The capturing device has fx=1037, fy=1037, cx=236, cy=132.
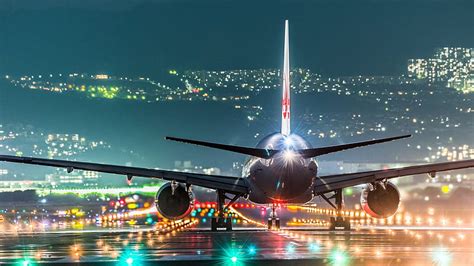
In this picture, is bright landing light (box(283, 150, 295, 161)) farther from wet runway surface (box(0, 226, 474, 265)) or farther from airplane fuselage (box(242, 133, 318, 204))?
wet runway surface (box(0, 226, 474, 265))

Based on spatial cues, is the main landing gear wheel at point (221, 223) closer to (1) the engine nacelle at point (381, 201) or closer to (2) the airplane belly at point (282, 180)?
(2) the airplane belly at point (282, 180)

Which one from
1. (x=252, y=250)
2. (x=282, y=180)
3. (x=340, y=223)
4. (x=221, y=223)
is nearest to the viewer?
(x=252, y=250)

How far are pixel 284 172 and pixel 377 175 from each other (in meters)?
7.70

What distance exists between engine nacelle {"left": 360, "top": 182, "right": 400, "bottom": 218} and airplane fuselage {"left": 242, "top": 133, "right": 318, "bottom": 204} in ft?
13.8

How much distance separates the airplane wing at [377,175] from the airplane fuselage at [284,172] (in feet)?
7.92

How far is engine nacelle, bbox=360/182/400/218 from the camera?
57.8 metres

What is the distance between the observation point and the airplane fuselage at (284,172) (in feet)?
170

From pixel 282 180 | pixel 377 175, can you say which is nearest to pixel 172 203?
pixel 282 180

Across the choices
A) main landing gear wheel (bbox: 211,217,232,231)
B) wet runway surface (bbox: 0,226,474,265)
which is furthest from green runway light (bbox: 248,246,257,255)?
main landing gear wheel (bbox: 211,217,232,231)

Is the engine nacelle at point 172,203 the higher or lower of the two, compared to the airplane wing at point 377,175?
lower

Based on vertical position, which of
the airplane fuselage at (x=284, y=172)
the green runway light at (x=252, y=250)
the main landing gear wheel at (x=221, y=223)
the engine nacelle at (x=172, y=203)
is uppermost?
the airplane fuselage at (x=284, y=172)

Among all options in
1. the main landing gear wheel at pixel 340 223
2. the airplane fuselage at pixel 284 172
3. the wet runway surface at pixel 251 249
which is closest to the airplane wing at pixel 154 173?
the airplane fuselage at pixel 284 172

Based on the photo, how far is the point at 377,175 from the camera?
5753cm

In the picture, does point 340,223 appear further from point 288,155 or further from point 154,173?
point 154,173
